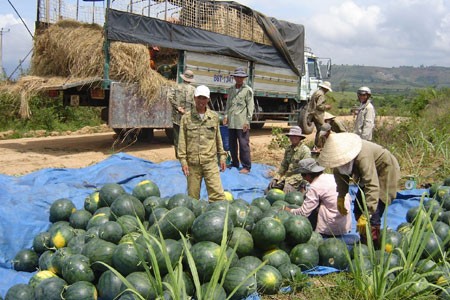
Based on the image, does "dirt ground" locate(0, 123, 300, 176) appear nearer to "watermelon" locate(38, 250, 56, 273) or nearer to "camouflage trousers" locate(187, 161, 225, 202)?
"camouflage trousers" locate(187, 161, 225, 202)

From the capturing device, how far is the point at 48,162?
9.20 meters

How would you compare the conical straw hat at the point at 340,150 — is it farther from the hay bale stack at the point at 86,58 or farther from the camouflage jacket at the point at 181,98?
the hay bale stack at the point at 86,58

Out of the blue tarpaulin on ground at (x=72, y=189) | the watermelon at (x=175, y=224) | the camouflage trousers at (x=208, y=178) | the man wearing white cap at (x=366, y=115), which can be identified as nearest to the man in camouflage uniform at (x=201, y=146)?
the camouflage trousers at (x=208, y=178)

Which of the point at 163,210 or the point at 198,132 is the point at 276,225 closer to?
the point at 163,210

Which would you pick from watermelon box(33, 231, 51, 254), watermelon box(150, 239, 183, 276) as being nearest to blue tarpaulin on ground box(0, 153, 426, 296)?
watermelon box(33, 231, 51, 254)

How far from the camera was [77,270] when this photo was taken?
11.6 feet

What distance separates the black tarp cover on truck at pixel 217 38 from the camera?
991 centimetres

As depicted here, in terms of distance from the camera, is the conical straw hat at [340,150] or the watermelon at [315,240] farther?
the watermelon at [315,240]

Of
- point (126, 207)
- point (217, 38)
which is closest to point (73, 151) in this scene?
point (217, 38)

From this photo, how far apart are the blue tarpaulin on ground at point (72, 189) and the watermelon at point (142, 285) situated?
145cm

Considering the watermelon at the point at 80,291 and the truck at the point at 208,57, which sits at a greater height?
the truck at the point at 208,57

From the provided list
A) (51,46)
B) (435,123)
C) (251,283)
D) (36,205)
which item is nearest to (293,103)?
(435,123)

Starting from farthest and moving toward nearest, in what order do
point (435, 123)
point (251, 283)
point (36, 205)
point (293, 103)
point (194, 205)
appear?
point (293, 103) → point (435, 123) → point (36, 205) → point (194, 205) → point (251, 283)

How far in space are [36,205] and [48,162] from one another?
3.82 metres
